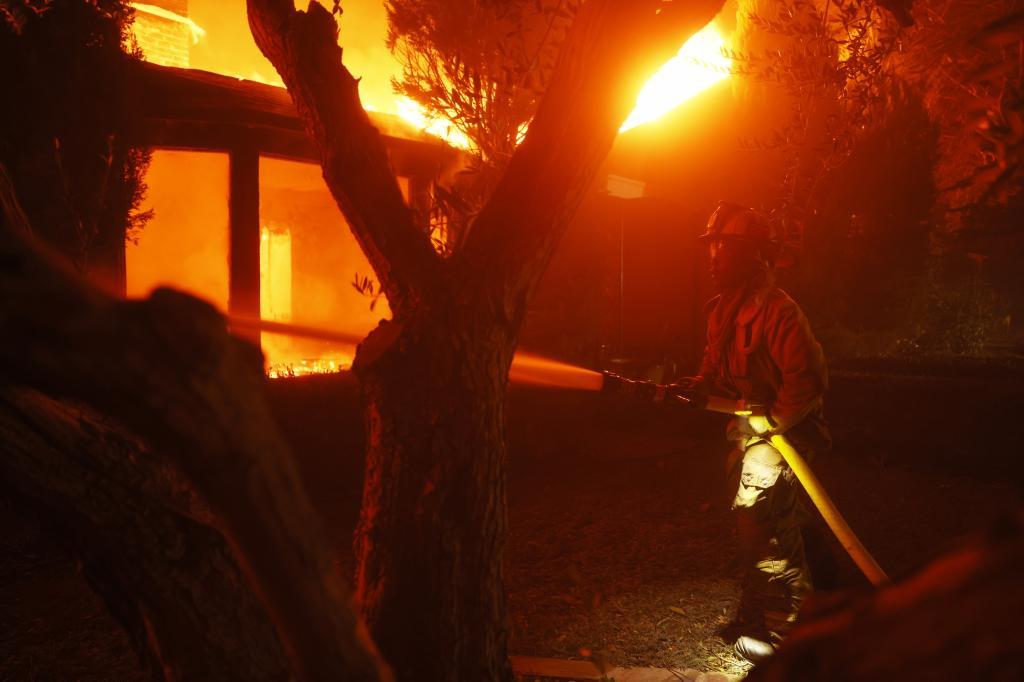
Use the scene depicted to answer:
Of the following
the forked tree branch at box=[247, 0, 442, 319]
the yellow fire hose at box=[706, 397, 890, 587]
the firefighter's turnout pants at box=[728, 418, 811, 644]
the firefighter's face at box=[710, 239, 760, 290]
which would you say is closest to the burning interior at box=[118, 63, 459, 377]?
the forked tree branch at box=[247, 0, 442, 319]

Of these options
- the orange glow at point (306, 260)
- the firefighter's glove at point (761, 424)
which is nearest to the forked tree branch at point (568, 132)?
the firefighter's glove at point (761, 424)

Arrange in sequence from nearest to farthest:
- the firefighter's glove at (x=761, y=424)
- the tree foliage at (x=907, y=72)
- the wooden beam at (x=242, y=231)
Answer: the tree foliage at (x=907, y=72), the firefighter's glove at (x=761, y=424), the wooden beam at (x=242, y=231)

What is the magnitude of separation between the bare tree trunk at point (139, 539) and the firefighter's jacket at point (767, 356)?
3426mm

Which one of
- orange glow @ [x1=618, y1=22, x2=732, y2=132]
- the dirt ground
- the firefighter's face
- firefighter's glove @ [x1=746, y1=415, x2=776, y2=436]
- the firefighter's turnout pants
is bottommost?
the dirt ground

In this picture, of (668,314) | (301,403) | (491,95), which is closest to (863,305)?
(668,314)

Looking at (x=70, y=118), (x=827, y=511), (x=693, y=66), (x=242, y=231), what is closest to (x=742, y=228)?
(x=827, y=511)

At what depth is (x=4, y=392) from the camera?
5.85 feet

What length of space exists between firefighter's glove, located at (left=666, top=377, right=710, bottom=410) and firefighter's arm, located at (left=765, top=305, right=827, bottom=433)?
37 cm

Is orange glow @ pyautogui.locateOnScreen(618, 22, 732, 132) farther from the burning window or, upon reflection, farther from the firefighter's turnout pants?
the burning window

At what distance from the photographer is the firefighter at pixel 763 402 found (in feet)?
14.4

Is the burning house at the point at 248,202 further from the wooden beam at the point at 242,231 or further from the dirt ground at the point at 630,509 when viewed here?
the dirt ground at the point at 630,509

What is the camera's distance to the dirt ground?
4.44 meters

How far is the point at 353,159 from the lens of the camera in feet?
10.2

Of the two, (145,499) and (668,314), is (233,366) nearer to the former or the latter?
(145,499)
